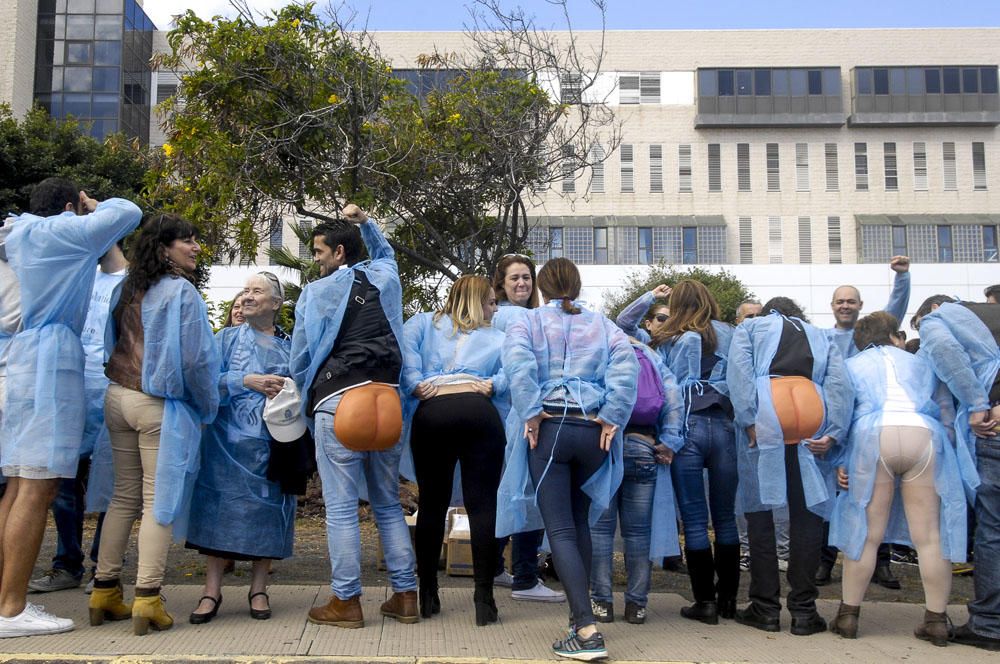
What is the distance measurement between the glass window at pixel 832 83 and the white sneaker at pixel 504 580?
148 ft

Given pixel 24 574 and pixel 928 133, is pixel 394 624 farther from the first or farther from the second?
pixel 928 133

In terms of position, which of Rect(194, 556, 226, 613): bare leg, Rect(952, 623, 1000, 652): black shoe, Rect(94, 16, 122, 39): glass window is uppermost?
Rect(94, 16, 122, 39): glass window

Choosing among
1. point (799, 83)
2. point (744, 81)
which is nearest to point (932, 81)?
point (799, 83)

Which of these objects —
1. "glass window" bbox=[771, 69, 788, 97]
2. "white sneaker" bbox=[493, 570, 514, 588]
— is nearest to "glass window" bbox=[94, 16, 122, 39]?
"glass window" bbox=[771, 69, 788, 97]

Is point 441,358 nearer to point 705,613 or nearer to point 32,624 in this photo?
point 705,613

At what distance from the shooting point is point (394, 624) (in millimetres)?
4730

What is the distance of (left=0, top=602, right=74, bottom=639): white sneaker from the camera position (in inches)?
168

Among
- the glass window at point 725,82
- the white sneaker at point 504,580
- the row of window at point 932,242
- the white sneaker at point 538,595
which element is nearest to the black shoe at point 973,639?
the white sneaker at point 538,595

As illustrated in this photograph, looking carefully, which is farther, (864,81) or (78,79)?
(864,81)

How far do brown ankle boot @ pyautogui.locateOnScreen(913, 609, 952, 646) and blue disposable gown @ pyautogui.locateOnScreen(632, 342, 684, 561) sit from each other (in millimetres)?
1321

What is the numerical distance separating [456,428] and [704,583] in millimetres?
1660

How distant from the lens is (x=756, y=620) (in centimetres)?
495

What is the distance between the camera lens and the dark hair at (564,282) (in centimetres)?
470

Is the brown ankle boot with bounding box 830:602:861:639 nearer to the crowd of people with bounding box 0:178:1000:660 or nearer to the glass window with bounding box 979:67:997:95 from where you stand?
the crowd of people with bounding box 0:178:1000:660
